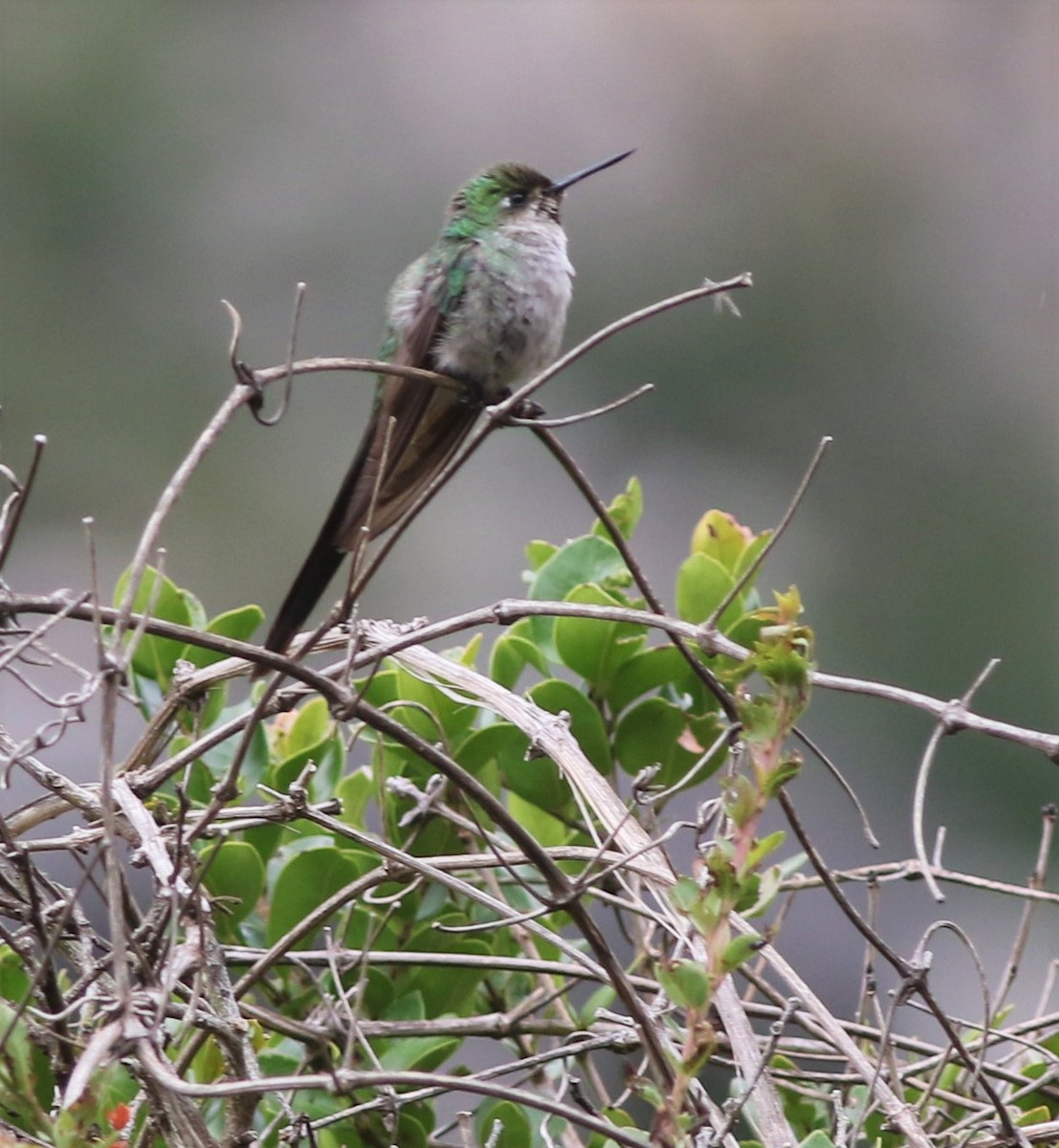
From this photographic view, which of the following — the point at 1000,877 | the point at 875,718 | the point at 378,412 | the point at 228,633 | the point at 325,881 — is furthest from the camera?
the point at 875,718

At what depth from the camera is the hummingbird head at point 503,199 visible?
279 centimetres

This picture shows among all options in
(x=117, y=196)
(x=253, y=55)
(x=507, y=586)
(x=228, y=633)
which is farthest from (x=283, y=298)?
(x=228, y=633)

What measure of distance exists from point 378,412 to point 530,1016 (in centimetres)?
114

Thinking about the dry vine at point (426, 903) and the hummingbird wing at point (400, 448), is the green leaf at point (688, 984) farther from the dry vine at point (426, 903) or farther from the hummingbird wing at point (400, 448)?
the hummingbird wing at point (400, 448)

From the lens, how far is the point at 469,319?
2.62 meters

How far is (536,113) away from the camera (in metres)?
10.6

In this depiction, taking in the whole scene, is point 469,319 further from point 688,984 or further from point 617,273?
point 617,273

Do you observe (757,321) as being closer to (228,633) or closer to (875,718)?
(875,718)

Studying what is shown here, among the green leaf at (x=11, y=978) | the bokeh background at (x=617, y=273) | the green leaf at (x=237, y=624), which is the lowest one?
the green leaf at (x=11, y=978)

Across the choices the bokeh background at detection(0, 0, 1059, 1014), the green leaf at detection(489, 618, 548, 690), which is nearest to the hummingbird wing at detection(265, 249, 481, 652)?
the green leaf at detection(489, 618, 548, 690)

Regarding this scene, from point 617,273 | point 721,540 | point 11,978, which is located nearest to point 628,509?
point 721,540

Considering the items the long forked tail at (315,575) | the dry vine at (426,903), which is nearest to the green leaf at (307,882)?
the dry vine at (426,903)

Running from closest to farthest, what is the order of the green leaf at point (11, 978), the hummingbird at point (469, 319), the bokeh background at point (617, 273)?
the green leaf at point (11, 978), the hummingbird at point (469, 319), the bokeh background at point (617, 273)

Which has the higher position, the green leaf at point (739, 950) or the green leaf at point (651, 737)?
the green leaf at point (651, 737)
